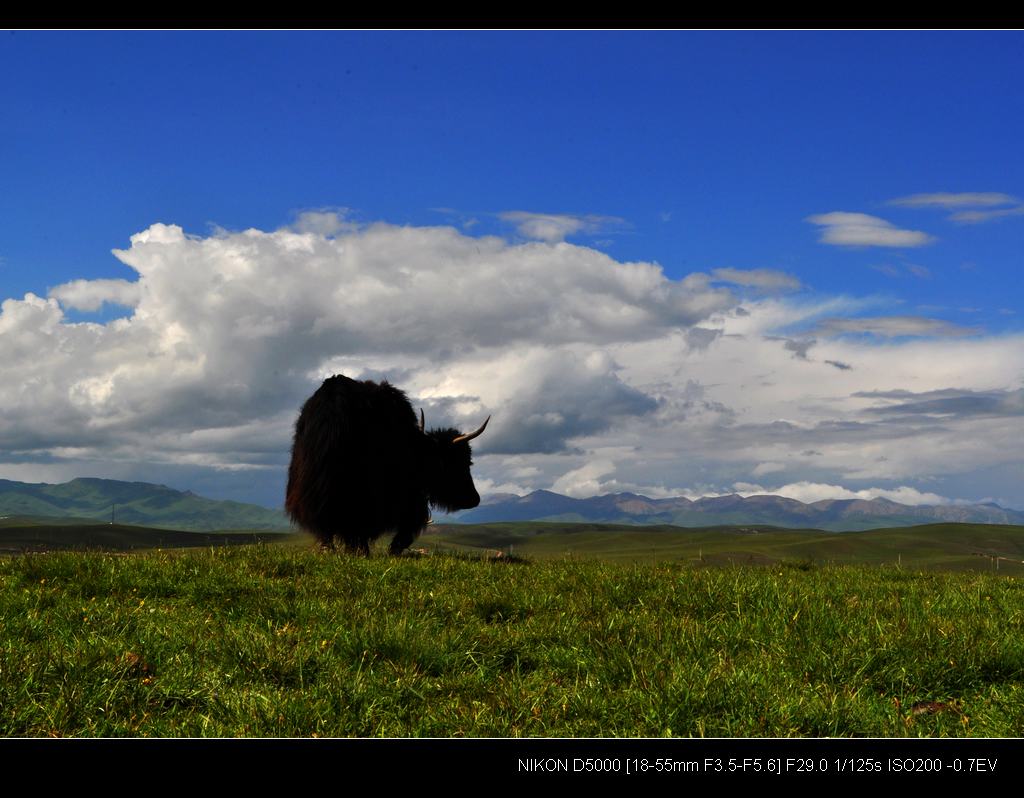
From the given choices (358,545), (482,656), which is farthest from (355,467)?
(482,656)

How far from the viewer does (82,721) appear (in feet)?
19.0

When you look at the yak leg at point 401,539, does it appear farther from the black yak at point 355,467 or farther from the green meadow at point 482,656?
the green meadow at point 482,656

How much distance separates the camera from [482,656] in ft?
24.0

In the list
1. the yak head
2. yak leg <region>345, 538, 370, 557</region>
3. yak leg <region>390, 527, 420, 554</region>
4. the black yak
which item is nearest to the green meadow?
the black yak

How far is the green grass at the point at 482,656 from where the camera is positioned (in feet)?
19.1

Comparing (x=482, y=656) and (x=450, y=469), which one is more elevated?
(x=450, y=469)

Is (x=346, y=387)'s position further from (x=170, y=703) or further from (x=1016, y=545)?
(x=1016, y=545)

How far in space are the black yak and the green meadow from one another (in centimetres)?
647

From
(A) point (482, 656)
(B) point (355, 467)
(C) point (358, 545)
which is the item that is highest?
(B) point (355, 467)

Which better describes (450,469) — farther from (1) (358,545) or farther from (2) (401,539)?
(1) (358,545)

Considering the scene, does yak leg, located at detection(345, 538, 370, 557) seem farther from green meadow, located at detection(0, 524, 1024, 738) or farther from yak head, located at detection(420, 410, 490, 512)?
green meadow, located at detection(0, 524, 1024, 738)

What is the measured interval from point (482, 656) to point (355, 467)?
10.8 m

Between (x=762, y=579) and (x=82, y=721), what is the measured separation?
8420 millimetres
